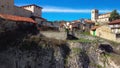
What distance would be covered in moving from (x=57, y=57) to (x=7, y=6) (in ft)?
54.6

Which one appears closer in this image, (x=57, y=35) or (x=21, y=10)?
(x=57, y=35)

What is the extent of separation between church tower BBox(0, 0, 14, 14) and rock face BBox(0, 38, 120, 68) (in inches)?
494

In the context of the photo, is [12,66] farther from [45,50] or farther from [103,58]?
[103,58]

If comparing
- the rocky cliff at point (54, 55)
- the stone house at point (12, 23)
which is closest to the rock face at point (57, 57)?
the rocky cliff at point (54, 55)

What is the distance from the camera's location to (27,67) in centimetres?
4834

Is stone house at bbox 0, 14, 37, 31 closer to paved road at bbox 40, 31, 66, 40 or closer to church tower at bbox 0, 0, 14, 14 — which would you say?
paved road at bbox 40, 31, 66, 40

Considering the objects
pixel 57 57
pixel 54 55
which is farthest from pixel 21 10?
pixel 57 57

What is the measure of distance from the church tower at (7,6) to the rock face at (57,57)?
41.1 feet

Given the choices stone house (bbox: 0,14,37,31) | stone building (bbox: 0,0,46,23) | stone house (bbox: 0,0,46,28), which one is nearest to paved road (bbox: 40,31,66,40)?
stone house (bbox: 0,14,37,31)

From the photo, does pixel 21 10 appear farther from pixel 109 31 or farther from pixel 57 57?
pixel 109 31

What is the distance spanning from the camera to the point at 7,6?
60062 mm

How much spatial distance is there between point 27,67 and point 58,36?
10746mm

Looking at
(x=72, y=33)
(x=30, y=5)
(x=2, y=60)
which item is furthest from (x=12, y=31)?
(x=30, y=5)

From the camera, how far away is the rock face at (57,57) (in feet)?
159
